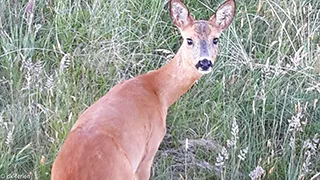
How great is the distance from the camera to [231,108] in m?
4.29

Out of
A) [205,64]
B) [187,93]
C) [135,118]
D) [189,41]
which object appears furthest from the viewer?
[187,93]

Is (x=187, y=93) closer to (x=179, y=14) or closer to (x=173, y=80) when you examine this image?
(x=173, y=80)

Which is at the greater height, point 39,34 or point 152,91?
point 152,91

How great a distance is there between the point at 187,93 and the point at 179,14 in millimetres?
733

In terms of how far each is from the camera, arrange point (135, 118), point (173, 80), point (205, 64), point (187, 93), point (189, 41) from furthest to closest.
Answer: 1. point (187, 93)
2. point (173, 80)
3. point (189, 41)
4. point (205, 64)
5. point (135, 118)

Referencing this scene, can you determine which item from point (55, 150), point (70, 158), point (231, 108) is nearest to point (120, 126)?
point (70, 158)

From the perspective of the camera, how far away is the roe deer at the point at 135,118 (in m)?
3.01

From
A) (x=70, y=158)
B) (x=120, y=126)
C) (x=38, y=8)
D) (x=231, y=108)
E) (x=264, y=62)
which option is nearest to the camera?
(x=70, y=158)

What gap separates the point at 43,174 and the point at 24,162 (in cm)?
15

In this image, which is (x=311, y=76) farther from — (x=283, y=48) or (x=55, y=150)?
(x=55, y=150)

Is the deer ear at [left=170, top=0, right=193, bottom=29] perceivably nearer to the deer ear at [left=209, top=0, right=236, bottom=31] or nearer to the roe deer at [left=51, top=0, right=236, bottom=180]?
the roe deer at [left=51, top=0, right=236, bottom=180]

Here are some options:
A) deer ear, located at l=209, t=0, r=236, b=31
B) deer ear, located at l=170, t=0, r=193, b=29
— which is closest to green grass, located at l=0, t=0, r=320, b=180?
deer ear, located at l=209, t=0, r=236, b=31

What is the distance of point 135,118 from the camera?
345 centimetres

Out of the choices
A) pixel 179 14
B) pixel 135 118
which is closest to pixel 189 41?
pixel 179 14
